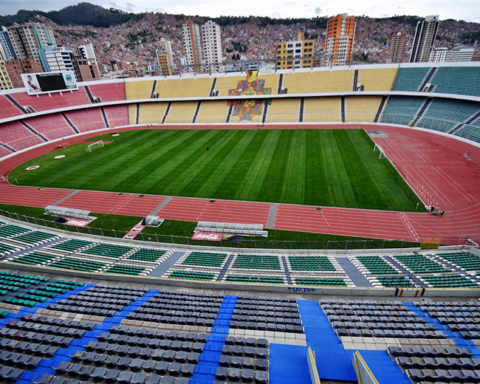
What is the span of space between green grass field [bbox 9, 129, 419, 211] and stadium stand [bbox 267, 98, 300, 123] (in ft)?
20.1

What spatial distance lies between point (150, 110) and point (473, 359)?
199ft

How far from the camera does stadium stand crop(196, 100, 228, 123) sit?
172ft

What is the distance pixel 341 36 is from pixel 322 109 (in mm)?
77071

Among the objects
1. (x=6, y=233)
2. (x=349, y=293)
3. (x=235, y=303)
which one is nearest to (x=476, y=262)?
(x=349, y=293)

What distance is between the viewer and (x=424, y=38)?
126688 millimetres

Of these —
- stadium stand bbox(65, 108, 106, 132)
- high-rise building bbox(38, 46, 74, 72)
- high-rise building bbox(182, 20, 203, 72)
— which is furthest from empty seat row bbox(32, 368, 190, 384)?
high-rise building bbox(182, 20, 203, 72)

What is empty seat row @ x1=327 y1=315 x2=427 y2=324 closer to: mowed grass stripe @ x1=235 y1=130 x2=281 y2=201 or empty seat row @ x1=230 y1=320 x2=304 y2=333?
empty seat row @ x1=230 y1=320 x2=304 y2=333

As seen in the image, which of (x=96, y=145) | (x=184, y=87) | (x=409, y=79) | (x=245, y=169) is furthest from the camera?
(x=184, y=87)

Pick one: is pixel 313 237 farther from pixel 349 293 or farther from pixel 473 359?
pixel 473 359

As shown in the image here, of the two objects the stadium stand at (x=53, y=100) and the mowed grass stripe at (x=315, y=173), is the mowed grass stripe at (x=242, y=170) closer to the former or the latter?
the mowed grass stripe at (x=315, y=173)

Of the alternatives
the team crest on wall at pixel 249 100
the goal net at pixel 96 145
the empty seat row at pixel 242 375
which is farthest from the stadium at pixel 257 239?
the team crest on wall at pixel 249 100

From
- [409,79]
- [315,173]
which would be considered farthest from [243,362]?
[409,79]

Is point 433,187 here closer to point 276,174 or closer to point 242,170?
point 276,174

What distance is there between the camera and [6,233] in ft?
66.0
